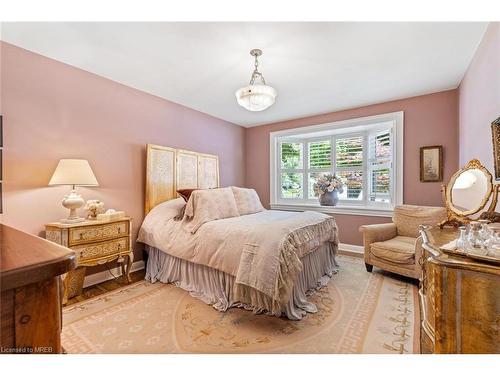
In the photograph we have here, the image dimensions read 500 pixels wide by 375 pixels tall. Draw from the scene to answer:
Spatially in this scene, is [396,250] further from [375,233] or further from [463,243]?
[463,243]

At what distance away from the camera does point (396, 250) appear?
9.14ft

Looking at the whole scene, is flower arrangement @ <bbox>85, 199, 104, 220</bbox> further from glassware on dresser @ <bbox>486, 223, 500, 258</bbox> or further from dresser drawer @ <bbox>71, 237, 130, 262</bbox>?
glassware on dresser @ <bbox>486, 223, 500, 258</bbox>

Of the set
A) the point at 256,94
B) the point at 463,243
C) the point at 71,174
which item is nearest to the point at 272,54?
the point at 256,94

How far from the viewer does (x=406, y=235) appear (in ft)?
10.6

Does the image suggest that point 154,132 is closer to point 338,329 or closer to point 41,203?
point 41,203

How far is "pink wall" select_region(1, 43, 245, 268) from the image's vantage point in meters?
2.24

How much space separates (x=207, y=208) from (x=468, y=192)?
2277 millimetres

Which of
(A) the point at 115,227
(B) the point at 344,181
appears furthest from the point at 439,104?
(A) the point at 115,227

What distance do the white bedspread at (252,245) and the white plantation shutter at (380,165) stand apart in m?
1.49

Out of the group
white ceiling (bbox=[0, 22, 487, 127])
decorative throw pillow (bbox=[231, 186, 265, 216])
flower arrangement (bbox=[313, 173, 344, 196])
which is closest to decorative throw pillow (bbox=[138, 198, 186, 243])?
decorative throw pillow (bbox=[231, 186, 265, 216])

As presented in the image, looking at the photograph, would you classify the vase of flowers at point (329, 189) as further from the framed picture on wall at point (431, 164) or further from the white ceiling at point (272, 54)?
the white ceiling at point (272, 54)

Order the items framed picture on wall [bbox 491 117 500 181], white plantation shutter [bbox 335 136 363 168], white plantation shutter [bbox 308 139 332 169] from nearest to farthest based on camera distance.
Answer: framed picture on wall [bbox 491 117 500 181]
white plantation shutter [bbox 335 136 363 168]
white plantation shutter [bbox 308 139 332 169]

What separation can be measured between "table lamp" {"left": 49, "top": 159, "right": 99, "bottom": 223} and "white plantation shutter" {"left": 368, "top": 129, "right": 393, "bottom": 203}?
12.7ft
